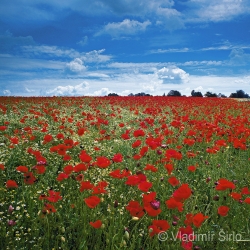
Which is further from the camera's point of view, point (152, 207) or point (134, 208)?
point (134, 208)

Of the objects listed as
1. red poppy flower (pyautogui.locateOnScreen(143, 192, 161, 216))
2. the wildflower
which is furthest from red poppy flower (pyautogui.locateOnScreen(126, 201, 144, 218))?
the wildflower

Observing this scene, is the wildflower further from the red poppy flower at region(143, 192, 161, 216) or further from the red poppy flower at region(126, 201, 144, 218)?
the red poppy flower at region(126, 201, 144, 218)

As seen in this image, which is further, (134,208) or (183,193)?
(134,208)

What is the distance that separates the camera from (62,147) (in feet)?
10.7

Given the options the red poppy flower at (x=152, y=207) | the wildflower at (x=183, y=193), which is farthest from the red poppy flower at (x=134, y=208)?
the wildflower at (x=183, y=193)

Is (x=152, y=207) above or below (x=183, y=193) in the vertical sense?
below

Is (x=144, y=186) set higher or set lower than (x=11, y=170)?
higher

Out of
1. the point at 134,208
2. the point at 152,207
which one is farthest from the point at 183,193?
the point at 134,208

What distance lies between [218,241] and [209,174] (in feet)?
6.65

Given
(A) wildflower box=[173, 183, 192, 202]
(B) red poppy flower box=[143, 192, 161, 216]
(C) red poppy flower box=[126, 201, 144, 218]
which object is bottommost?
(C) red poppy flower box=[126, 201, 144, 218]

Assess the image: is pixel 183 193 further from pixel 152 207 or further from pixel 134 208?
pixel 134 208

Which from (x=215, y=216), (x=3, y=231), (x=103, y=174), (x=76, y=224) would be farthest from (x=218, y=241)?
(x=3, y=231)

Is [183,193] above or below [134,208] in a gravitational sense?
above

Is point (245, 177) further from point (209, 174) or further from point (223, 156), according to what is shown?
point (223, 156)
